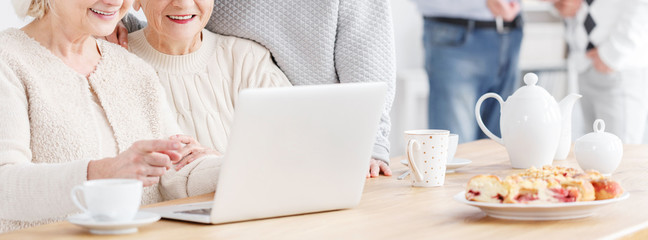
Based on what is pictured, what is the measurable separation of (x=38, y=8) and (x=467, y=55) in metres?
2.40

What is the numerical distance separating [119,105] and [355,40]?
0.67m

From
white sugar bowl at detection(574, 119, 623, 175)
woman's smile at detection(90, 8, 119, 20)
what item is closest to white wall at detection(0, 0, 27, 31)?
woman's smile at detection(90, 8, 119, 20)

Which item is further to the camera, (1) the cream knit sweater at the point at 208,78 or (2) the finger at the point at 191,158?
(1) the cream knit sweater at the point at 208,78

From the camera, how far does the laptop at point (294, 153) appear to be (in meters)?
1.16

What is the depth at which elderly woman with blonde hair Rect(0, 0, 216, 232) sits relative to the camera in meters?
1.38

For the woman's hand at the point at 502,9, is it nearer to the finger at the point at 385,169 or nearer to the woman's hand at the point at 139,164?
the finger at the point at 385,169

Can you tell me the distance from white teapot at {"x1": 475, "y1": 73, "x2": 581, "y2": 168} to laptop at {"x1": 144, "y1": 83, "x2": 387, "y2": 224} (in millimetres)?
565

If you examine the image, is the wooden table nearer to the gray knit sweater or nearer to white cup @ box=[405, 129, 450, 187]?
white cup @ box=[405, 129, 450, 187]

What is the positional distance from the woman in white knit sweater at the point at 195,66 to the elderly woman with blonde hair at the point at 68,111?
131 millimetres

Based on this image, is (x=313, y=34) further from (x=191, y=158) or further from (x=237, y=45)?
(x=191, y=158)

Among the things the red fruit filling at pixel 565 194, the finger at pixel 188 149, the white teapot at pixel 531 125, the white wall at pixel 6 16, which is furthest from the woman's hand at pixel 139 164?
the white wall at pixel 6 16

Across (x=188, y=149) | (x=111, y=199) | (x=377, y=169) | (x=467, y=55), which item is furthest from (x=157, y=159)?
(x=467, y=55)

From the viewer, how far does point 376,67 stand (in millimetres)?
2154

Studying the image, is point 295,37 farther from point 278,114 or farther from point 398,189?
point 278,114
